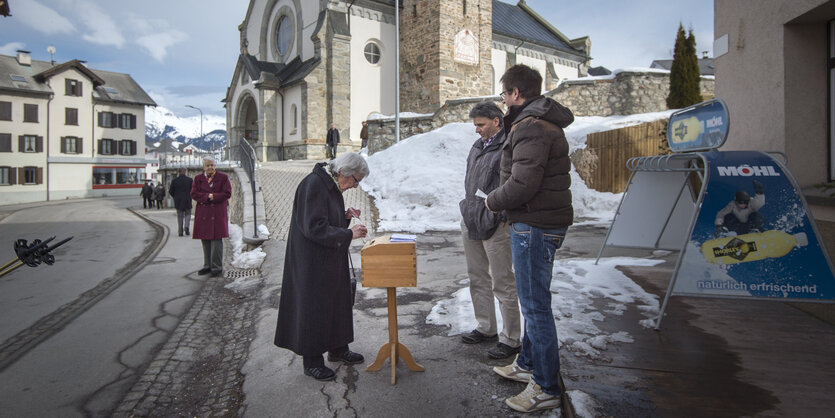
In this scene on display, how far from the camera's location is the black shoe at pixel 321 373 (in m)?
3.30

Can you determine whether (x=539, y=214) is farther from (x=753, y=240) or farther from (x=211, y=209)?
(x=211, y=209)

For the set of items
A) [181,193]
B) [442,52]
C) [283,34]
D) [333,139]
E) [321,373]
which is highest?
[283,34]

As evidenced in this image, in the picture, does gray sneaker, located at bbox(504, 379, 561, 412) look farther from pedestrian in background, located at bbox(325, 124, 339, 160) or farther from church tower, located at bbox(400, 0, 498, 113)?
church tower, located at bbox(400, 0, 498, 113)

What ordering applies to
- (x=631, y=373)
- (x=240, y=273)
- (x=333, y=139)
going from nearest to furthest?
(x=631, y=373) → (x=240, y=273) → (x=333, y=139)

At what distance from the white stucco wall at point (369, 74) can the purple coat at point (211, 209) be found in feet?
56.2

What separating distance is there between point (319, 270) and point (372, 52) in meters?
23.0

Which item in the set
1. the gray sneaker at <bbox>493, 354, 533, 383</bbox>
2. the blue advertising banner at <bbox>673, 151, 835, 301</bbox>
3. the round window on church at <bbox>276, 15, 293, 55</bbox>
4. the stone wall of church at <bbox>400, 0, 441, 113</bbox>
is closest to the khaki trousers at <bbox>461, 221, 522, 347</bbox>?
the gray sneaker at <bbox>493, 354, 533, 383</bbox>

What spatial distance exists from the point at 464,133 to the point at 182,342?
11.0 m

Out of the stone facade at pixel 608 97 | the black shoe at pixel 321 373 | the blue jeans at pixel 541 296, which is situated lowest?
the black shoe at pixel 321 373

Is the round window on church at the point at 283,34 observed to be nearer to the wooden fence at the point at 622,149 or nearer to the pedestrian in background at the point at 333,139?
the pedestrian in background at the point at 333,139

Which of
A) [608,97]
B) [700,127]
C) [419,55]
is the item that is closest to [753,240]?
[700,127]

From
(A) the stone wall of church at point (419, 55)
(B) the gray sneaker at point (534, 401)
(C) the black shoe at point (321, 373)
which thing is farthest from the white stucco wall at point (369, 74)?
(B) the gray sneaker at point (534, 401)

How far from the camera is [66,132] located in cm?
4278

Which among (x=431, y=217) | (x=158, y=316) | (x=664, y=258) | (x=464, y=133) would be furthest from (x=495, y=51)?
(x=158, y=316)
